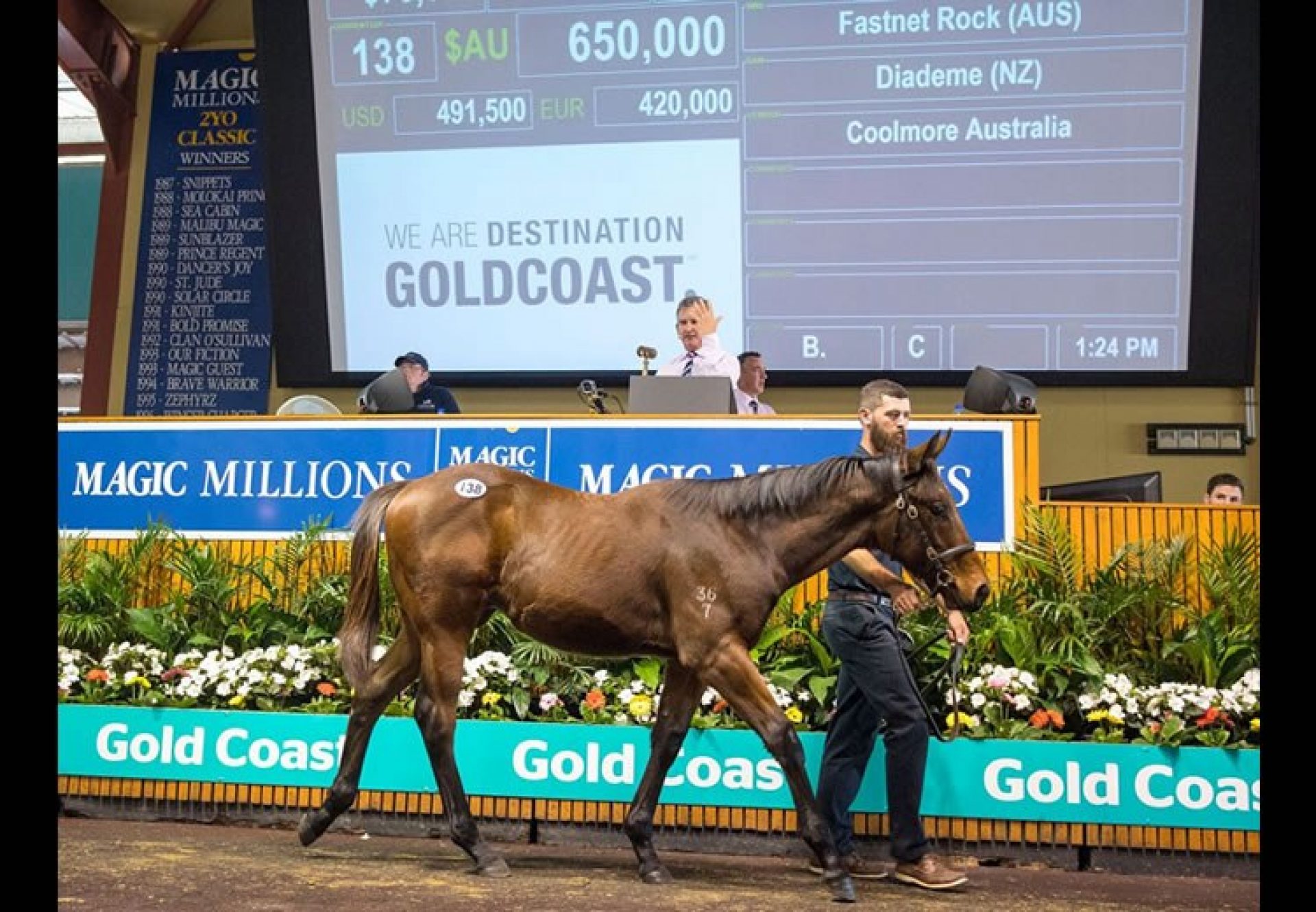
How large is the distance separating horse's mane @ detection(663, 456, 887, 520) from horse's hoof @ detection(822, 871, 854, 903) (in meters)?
1.39

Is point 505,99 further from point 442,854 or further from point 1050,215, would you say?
point 442,854

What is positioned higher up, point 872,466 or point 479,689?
point 872,466

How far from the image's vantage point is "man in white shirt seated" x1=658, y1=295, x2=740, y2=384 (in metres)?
9.54

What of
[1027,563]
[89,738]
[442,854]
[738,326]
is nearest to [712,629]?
[442,854]

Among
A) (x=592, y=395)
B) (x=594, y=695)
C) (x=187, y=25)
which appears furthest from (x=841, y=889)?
(x=187, y=25)

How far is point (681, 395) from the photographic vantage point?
28.2ft

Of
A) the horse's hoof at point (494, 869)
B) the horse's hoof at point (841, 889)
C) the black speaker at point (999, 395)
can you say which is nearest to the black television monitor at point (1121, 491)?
the black speaker at point (999, 395)

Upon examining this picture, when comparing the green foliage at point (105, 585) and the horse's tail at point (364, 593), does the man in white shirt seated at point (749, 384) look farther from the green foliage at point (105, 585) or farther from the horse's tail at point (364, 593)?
the horse's tail at point (364, 593)

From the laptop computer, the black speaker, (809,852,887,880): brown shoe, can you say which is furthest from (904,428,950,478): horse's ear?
the laptop computer

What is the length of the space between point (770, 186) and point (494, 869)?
7.39 metres

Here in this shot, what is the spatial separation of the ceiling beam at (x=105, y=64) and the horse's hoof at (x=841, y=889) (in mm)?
11821

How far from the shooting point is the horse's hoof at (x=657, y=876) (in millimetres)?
6211
